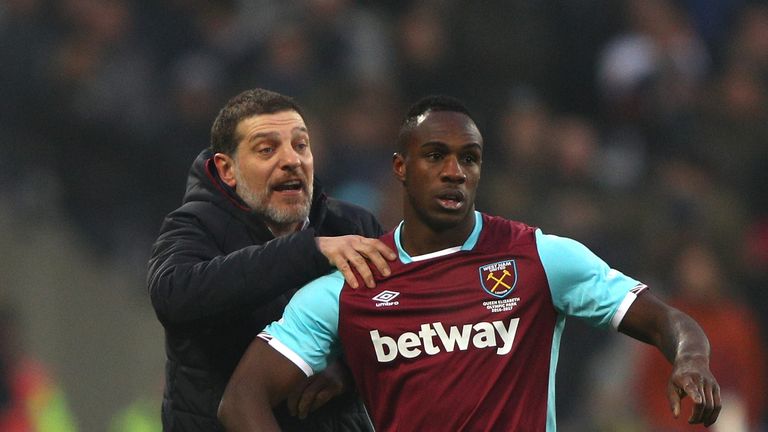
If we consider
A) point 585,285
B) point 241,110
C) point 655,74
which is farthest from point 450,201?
point 655,74

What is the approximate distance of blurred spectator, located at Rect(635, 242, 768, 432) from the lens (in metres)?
7.61

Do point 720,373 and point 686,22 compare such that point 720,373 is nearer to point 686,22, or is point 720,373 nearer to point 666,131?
point 666,131

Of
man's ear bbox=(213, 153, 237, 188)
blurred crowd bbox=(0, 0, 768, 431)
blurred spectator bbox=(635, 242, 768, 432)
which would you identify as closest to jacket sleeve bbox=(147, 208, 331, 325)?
man's ear bbox=(213, 153, 237, 188)

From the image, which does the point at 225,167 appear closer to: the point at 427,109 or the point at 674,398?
the point at 427,109

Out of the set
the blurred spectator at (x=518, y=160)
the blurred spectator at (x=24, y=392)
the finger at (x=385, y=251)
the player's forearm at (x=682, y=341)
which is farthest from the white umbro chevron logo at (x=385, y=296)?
the blurred spectator at (x=24, y=392)

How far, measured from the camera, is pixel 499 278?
3.70m

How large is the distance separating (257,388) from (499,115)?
574cm

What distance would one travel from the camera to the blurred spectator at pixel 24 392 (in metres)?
8.22

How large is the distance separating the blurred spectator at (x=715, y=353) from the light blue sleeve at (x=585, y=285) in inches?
157

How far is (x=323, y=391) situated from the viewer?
12.6 feet

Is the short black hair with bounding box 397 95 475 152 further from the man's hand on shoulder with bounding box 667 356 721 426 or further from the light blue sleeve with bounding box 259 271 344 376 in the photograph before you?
the man's hand on shoulder with bounding box 667 356 721 426

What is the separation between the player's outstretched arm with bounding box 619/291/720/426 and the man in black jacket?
687 mm

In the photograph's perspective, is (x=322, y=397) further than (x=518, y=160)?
No

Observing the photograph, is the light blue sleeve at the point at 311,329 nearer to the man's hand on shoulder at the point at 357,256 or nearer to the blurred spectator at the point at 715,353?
the man's hand on shoulder at the point at 357,256
